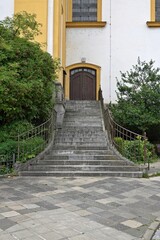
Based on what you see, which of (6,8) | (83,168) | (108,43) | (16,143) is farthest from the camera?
(108,43)

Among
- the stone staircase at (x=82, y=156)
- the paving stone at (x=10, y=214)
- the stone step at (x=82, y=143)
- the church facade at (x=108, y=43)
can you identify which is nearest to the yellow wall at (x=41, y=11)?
the stone staircase at (x=82, y=156)

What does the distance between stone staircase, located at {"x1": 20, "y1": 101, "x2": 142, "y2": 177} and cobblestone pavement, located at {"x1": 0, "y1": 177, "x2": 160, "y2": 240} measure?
526 mm

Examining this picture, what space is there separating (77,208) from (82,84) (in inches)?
566

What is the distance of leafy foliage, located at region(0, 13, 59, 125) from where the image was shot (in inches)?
366

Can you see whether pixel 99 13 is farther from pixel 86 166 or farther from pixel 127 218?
pixel 127 218

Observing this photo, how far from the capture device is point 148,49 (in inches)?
740

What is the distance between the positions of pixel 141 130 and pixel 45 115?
5041mm

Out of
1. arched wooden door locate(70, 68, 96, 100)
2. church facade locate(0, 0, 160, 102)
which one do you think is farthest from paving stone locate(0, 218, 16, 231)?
arched wooden door locate(70, 68, 96, 100)

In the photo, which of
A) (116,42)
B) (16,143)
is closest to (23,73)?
(16,143)

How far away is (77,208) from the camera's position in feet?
18.3

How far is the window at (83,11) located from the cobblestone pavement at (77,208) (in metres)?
13.6

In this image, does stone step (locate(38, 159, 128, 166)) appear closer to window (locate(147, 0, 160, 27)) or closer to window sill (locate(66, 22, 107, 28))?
window sill (locate(66, 22, 107, 28))

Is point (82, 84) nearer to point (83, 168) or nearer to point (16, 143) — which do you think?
point (16, 143)

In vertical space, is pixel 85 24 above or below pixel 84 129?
above
